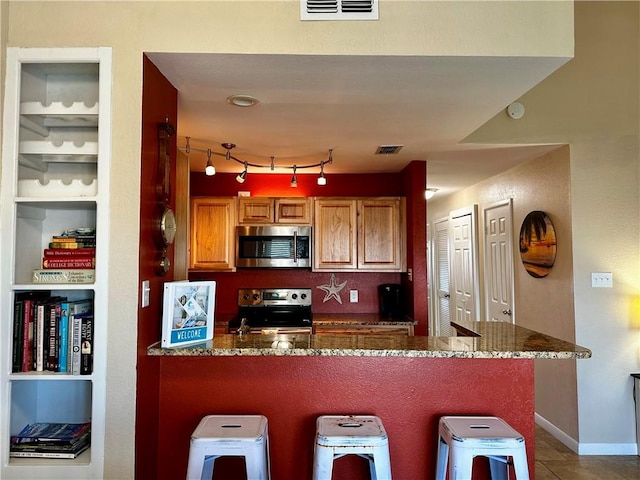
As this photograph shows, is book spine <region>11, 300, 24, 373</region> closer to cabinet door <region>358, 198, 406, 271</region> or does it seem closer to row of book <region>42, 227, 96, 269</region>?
row of book <region>42, 227, 96, 269</region>

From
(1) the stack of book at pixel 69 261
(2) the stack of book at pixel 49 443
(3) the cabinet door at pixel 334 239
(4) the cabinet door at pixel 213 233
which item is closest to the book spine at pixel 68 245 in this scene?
(1) the stack of book at pixel 69 261

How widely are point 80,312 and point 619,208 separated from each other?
144 inches

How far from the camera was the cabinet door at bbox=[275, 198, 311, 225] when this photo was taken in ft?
13.9

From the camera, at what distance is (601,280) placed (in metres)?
3.32

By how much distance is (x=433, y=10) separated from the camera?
6.20ft

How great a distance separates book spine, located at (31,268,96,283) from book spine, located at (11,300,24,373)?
139 mm

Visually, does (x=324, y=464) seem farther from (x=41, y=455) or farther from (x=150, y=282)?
(x=41, y=455)

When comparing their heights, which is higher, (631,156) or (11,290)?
(631,156)

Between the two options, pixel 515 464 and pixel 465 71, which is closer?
pixel 515 464

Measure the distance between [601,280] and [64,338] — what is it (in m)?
3.53

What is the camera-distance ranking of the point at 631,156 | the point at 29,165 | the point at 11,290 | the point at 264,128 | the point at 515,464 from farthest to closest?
the point at 631,156, the point at 264,128, the point at 29,165, the point at 11,290, the point at 515,464

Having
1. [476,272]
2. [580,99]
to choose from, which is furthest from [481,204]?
[580,99]

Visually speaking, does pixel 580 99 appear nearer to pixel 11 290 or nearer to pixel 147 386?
pixel 147 386

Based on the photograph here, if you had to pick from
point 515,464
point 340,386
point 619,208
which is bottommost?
point 515,464
